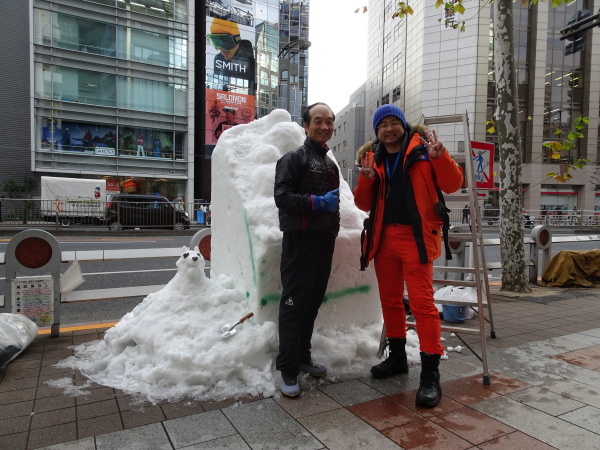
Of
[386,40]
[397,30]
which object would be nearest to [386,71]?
[386,40]

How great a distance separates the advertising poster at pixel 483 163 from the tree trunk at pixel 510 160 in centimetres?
43

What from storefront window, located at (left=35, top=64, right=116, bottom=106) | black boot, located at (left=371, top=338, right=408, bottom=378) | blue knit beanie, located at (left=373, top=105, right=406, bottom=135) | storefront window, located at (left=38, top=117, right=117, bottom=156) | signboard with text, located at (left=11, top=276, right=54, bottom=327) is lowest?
black boot, located at (left=371, top=338, right=408, bottom=378)

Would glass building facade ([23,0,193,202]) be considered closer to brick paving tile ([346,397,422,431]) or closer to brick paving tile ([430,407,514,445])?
brick paving tile ([346,397,422,431])

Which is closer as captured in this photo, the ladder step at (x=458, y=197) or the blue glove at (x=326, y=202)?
the blue glove at (x=326, y=202)

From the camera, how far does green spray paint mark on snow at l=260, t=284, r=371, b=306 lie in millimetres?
3122

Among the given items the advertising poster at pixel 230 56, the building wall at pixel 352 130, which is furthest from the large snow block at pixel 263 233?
the building wall at pixel 352 130

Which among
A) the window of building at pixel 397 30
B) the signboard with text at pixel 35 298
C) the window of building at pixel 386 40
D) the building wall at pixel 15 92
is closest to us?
the signboard with text at pixel 35 298

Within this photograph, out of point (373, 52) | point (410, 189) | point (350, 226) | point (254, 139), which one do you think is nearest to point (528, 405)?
point (410, 189)

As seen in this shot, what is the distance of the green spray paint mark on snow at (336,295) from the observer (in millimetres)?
3122

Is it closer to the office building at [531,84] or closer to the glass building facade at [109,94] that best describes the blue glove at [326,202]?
the glass building facade at [109,94]

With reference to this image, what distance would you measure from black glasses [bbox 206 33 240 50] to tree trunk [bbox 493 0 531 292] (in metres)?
31.5

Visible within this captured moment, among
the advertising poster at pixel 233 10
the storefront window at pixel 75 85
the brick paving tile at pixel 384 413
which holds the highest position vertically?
the advertising poster at pixel 233 10

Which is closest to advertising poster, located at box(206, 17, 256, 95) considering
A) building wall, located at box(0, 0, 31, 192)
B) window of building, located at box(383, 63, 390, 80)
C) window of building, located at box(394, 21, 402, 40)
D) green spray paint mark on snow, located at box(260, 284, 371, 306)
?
building wall, located at box(0, 0, 31, 192)

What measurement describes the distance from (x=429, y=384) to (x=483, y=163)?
15.2 ft
